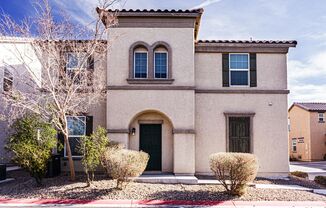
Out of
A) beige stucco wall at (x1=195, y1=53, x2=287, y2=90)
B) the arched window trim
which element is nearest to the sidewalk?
the arched window trim

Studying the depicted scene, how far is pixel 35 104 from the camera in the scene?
13180mm

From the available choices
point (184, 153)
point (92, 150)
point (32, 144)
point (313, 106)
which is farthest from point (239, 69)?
point (313, 106)

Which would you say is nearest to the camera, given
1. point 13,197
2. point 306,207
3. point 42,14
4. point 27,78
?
point 306,207

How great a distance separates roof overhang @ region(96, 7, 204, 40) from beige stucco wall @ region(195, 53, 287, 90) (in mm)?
1905

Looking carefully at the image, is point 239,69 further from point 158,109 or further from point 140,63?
point 140,63

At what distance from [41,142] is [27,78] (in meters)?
3.12

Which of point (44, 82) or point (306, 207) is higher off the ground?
point (44, 82)

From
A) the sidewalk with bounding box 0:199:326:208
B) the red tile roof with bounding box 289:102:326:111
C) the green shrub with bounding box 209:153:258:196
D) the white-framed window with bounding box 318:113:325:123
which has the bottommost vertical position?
the sidewalk with bounding box 0:199:326:208

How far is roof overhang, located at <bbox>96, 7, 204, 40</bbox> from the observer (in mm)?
15602

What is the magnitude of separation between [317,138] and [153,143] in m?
28.2

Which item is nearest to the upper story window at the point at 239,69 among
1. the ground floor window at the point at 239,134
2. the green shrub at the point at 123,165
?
the ground floor window at the point at 239,134

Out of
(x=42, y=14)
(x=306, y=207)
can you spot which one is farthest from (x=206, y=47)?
(x=306, y=207)

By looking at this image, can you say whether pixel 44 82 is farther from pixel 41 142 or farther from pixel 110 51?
pixel 110 51

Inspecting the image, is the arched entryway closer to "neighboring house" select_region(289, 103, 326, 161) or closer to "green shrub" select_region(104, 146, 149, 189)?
"green shrub" select_region(104, 146, 149, 189)
